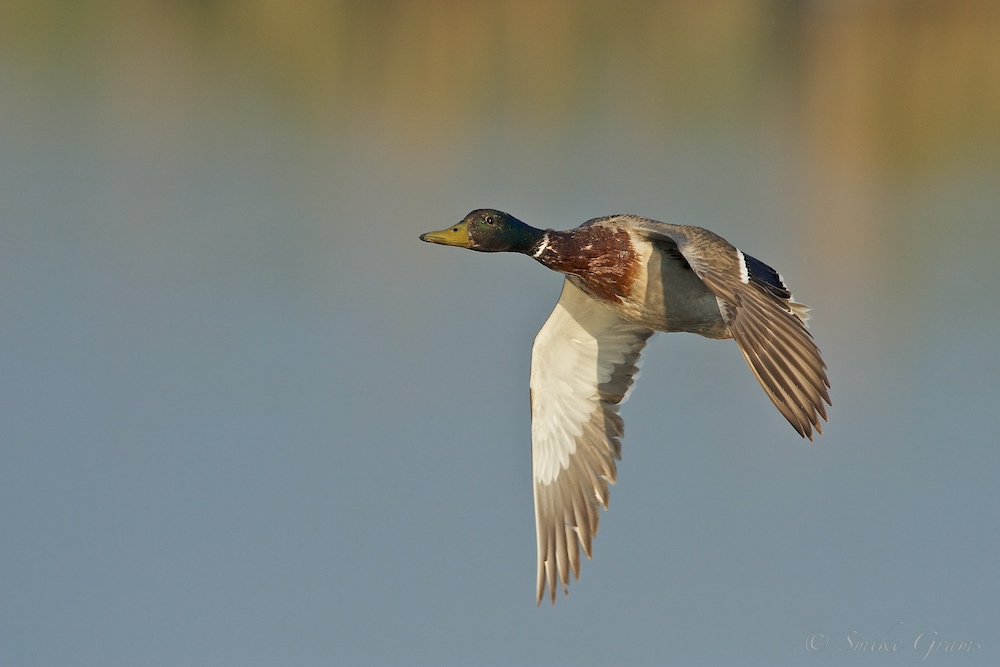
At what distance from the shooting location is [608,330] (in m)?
6.81

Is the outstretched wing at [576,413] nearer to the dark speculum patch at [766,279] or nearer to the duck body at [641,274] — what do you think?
the duck body at [641,274]

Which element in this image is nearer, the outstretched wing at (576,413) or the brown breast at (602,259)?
the brown breast at (602,259)

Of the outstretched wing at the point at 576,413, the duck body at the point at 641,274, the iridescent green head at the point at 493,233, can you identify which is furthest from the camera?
the outstretched wing at the point at 576,413

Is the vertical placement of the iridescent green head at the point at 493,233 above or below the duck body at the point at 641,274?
above

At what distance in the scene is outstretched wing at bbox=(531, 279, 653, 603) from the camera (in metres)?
6.71

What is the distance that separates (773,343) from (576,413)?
1.92m

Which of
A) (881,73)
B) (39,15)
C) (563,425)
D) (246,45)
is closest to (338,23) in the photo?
(246,45)

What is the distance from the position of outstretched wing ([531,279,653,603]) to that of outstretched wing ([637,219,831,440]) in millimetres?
1392

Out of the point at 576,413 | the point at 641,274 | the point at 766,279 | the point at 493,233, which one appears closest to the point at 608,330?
the point at 576,413

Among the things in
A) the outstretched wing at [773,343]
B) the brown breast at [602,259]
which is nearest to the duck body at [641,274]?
the brown breast at [602,259]

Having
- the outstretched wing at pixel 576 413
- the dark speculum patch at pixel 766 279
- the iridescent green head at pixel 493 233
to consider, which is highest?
the iridescent green head at pixel 493 233

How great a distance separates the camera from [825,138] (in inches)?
667

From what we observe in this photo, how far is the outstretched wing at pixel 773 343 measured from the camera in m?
4.98

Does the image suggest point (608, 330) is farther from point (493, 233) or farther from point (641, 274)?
point (493, 233)
